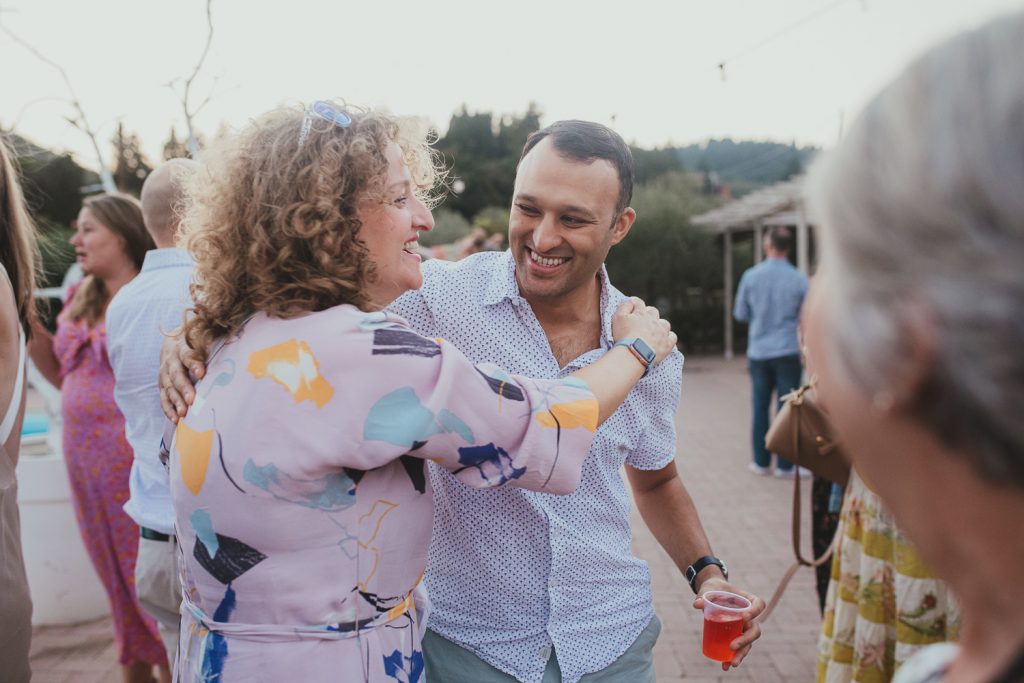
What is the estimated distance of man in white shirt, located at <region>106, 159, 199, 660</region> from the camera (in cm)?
300

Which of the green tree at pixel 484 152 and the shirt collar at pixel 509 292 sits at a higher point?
the green tree at pixel 484 152

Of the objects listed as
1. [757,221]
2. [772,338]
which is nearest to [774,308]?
[772,338]

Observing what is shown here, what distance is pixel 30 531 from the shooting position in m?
4.22

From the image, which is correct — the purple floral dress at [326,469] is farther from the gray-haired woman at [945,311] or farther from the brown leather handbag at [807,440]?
the brown leather handbag at [807,440]

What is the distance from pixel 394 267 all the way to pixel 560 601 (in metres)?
0.91

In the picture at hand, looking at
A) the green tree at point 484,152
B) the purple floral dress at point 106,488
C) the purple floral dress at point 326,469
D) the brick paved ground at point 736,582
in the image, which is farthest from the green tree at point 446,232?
the purple floral dress at point 326,469

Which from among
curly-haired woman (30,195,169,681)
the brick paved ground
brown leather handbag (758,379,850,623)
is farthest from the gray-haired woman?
curly-haired woman (30,195,169,681)

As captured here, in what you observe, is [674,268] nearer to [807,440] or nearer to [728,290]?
[728,290]

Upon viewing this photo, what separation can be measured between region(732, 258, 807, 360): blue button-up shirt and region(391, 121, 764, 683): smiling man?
→ 5507 millimetres

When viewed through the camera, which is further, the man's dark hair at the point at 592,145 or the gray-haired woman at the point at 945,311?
the man's dark hair at the point at 592,145

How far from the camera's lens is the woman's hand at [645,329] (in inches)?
70.8

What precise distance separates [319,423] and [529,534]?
78 cm

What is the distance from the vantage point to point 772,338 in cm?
736

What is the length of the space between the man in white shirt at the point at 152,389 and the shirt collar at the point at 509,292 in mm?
1493
